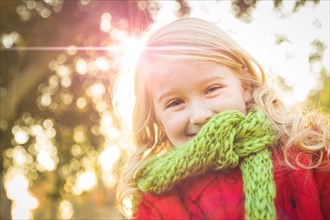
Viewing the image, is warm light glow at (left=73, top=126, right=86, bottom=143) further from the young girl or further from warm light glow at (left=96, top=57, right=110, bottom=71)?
the young girl

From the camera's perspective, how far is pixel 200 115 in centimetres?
179

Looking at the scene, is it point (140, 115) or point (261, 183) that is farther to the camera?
point (140, 115)

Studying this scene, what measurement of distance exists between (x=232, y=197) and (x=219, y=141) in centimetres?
18

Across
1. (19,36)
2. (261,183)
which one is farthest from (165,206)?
(19,36)

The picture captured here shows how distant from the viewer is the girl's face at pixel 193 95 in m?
1.80

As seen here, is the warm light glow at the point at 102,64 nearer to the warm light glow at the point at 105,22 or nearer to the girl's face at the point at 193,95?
the warm light glow at the point at 105,22

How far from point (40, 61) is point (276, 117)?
6.54 meters

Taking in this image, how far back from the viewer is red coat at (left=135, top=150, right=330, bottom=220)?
164cm

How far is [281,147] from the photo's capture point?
1.78 metres

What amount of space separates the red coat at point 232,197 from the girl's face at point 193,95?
0.18m

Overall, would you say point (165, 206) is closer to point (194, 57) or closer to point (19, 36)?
point (194, 57)

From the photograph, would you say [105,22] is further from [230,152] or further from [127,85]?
[230,152]

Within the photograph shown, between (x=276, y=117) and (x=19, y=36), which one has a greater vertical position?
(x=19, y=36)

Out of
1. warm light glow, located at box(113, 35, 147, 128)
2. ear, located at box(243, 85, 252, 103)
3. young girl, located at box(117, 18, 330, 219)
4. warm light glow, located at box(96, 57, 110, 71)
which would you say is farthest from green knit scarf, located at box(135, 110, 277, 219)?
warm light glow, located at box(96, 57, 110, 71)
